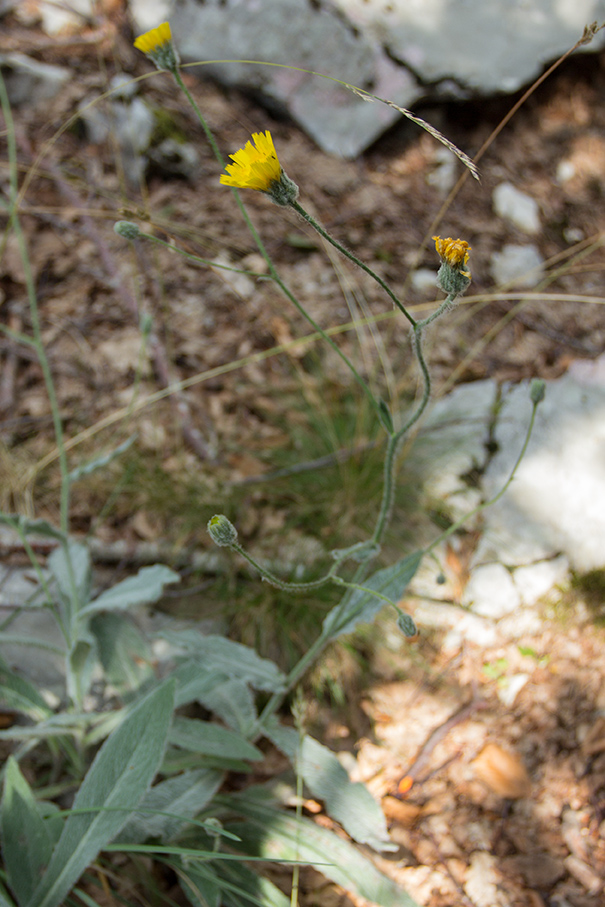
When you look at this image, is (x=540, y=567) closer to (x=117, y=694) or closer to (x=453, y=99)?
(x=117, y=694)

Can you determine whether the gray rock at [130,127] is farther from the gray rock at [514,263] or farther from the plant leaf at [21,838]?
the plant leaf at [21,838]

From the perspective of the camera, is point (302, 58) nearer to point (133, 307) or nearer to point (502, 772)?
point (133, 307)

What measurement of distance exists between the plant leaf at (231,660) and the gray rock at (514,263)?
6.10ft

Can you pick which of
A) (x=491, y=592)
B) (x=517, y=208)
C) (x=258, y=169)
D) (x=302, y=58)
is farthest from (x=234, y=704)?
(x=302, y=58)

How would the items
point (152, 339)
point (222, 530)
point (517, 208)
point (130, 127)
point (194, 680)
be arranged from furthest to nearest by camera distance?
point (517, 208) → point (130, 127) → point (152, 339) → point (194, 680) → point (222, 530)

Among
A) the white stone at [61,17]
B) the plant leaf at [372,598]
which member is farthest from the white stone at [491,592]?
the white stone at [61,17]

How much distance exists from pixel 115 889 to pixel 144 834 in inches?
7.0

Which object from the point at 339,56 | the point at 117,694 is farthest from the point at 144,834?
the point at 339,56

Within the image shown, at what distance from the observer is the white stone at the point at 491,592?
5.41 feet

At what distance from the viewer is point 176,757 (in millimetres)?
1222

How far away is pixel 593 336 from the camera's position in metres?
2.29

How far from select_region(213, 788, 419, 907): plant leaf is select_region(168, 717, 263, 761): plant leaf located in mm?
140

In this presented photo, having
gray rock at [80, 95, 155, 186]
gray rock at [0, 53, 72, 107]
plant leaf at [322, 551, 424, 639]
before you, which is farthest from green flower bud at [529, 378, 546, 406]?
gray rock at [0, 53, 72, 107]

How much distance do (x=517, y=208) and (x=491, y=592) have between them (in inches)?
71.3
